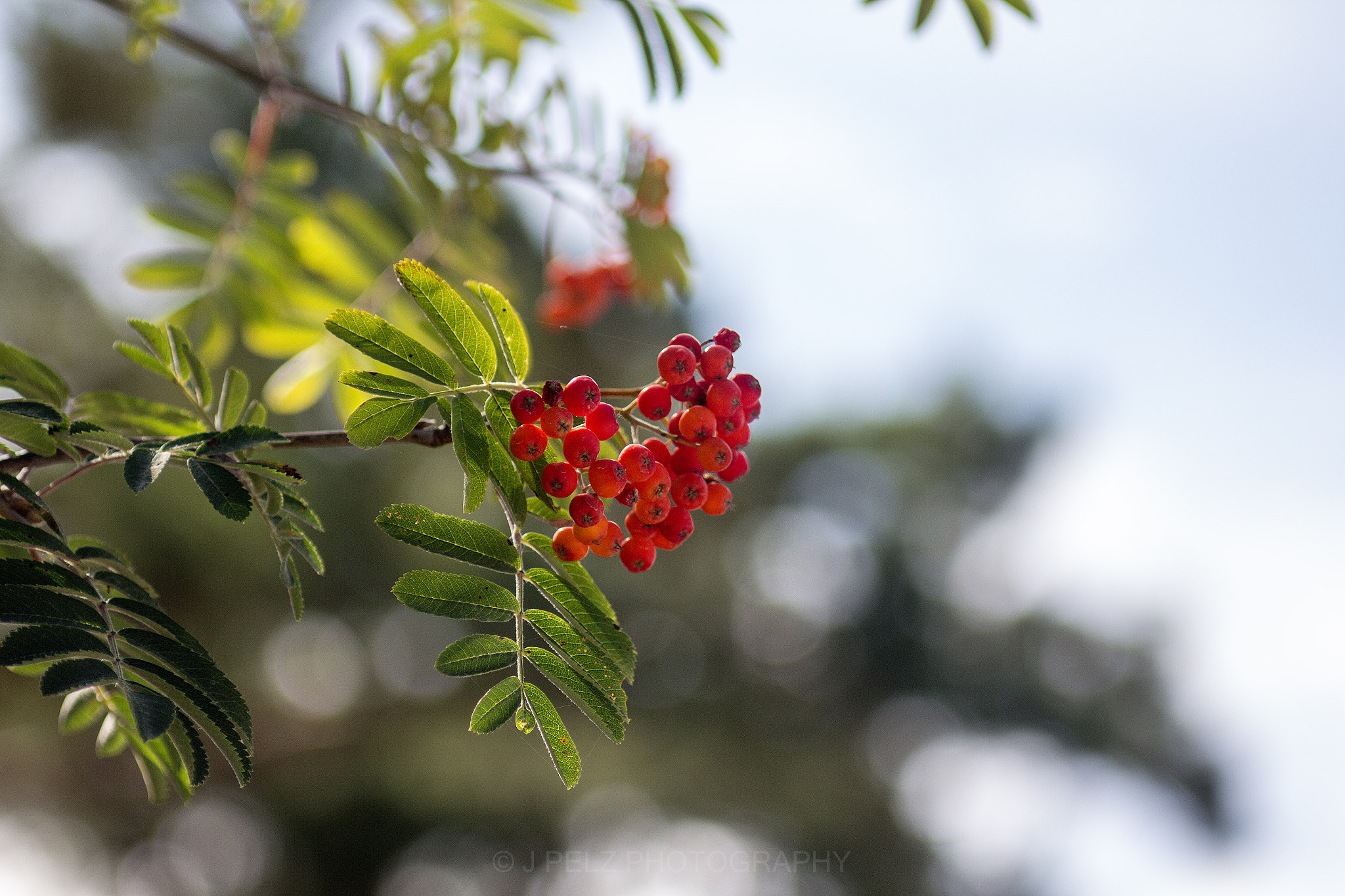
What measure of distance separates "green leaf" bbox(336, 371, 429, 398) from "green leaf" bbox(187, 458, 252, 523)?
154 mm

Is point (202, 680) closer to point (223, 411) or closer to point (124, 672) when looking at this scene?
point (124, 672)

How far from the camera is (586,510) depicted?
95cm

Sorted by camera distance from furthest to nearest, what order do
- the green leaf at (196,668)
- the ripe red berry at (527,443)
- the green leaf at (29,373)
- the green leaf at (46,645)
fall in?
1. the green leaf at (29,373)
2. the ripe red berry at (527,443)
3. the green leaf at (196,668)
4. the green leaf at (46,645)

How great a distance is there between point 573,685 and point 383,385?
44 cm

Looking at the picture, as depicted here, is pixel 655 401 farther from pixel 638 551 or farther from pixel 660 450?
pixel 638 551

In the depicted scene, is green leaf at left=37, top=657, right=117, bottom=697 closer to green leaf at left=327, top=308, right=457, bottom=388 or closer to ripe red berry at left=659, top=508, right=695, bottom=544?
green leaf at left=327, top=308, right=457, bottom=388

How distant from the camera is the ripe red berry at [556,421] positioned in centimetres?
96


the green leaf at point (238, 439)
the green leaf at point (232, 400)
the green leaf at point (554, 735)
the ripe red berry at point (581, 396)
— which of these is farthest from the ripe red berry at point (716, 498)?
→ the green leaf at point (232, 400)

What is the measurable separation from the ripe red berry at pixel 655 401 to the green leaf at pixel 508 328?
15 cm

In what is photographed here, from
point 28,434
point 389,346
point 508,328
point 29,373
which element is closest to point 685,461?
point 508,328

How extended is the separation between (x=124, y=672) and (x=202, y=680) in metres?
0.08

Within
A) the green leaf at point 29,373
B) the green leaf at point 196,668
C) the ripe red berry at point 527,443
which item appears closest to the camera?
the green leaf at point 196,668

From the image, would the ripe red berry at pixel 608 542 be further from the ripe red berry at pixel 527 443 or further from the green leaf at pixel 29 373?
the green leaf at pixel 29 373

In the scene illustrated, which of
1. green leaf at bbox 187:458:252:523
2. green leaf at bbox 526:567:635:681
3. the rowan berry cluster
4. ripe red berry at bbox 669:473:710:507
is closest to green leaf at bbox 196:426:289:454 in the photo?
green leaf at bbox 187:458:252:523
